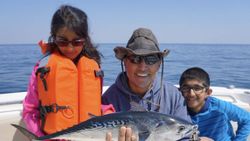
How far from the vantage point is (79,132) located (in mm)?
2590

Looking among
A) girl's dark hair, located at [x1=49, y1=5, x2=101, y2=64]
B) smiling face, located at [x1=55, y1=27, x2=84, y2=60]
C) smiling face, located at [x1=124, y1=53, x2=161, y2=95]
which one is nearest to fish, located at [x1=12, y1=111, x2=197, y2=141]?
smiling face, located at [x1=124, y1=53, x2=161, y2=95]

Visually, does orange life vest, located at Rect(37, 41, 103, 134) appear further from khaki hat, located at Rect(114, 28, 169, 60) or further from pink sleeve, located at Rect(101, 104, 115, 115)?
khaki hat, located at Rect(114, 28, 169, 60)

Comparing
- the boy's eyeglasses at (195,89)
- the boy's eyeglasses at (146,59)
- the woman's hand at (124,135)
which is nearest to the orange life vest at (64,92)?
the boy's eyeglasses at (146,59)

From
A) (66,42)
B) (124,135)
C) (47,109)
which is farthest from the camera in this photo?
(66,42)

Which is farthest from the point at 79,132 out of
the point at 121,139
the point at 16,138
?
the point at 16,138

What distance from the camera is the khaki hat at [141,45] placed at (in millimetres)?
3203

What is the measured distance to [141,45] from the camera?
3230 mm

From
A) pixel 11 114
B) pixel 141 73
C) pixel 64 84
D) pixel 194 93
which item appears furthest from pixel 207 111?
pixel 11 114

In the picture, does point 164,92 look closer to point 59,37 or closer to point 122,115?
point 122,115

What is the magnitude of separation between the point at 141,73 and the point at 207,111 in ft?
4.35

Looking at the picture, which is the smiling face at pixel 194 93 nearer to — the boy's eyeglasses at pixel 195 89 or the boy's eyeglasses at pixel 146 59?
the boy's eyeglasses at pixel 195 89

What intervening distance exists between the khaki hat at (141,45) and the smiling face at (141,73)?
10 centimetres

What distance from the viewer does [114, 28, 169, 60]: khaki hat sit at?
320cm

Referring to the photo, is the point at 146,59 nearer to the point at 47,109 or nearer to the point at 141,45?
the point at 141,45
